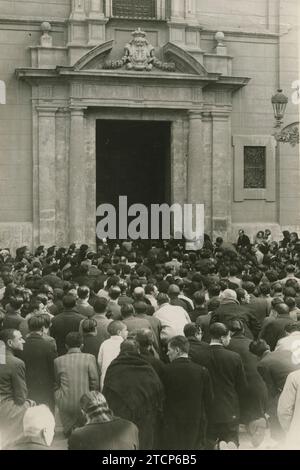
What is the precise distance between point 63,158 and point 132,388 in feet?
56.0

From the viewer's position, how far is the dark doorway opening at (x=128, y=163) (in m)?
27.6

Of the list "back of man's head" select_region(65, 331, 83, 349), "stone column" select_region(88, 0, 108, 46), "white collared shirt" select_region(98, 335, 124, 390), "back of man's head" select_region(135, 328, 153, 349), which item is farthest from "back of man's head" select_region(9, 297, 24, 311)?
"stone column" select_region(88, 0, 108, 46)

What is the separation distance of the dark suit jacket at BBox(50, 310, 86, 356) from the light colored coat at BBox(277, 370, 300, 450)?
3.82 metres

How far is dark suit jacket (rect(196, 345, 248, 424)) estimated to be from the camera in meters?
8.05

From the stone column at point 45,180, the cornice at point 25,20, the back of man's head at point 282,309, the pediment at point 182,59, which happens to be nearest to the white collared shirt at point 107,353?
the back of man's head at point 282,309

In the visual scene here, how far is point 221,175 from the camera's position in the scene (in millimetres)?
25359

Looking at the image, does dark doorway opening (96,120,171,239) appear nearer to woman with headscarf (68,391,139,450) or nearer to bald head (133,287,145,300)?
bald head (133,287,145,300)

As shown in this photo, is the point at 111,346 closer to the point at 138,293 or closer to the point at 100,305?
the point at 100,305

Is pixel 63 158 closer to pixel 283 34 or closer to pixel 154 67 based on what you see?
pixel 154 67

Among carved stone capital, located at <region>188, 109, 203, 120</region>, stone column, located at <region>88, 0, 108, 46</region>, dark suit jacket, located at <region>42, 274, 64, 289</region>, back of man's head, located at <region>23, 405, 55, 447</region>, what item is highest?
stone column, located at <region>88, 0, 108, 46</region>

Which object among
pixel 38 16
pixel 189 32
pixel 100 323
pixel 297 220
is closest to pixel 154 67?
pixel 189 32

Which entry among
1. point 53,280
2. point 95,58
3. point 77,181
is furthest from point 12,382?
point 95,58

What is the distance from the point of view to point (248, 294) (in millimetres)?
12328

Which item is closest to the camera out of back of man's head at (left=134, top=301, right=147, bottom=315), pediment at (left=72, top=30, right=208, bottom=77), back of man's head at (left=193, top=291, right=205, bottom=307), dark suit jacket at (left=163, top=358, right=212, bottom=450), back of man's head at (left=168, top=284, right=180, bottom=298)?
dark suit jacket at (left=163, top=358, right=212, bottom=450)
